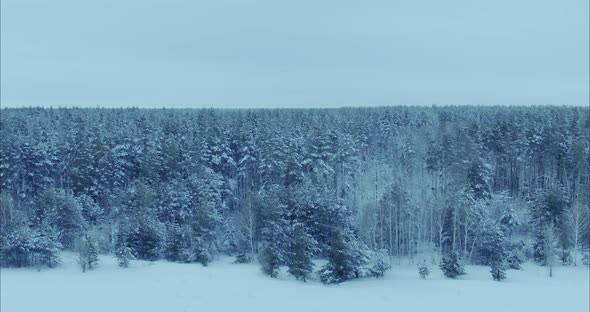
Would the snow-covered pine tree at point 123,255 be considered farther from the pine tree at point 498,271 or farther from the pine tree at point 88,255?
the pine tree at point 498,271

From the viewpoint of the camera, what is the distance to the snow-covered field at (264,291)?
34.4m

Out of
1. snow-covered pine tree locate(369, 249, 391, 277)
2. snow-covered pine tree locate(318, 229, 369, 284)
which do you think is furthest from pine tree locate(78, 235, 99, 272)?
snow-covered pine tree locate(369, 249, 391, 277)

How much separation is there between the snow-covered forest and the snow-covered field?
1634mm

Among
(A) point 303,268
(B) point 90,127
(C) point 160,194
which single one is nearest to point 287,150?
(C) point 160,194

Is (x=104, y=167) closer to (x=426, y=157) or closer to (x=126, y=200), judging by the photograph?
(x=126, y=200)

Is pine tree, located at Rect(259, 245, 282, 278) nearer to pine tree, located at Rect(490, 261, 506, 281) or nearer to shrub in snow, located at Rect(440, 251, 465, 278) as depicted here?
shrub in snow, located at Rect(440, 251, 465, 278)

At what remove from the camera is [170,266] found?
44062 mm

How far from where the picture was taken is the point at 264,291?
3788cm

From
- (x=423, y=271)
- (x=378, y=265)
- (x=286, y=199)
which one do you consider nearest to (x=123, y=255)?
(x=286, y=199)

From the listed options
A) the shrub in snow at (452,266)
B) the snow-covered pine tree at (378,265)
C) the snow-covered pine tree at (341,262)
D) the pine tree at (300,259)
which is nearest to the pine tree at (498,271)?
the shrub in snow at (452,266)

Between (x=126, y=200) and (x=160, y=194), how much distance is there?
14.5 ft

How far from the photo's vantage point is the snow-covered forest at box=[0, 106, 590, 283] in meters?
45.3

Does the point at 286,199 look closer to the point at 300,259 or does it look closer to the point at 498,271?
the point at 300,259

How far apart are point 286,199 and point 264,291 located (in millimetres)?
13584
